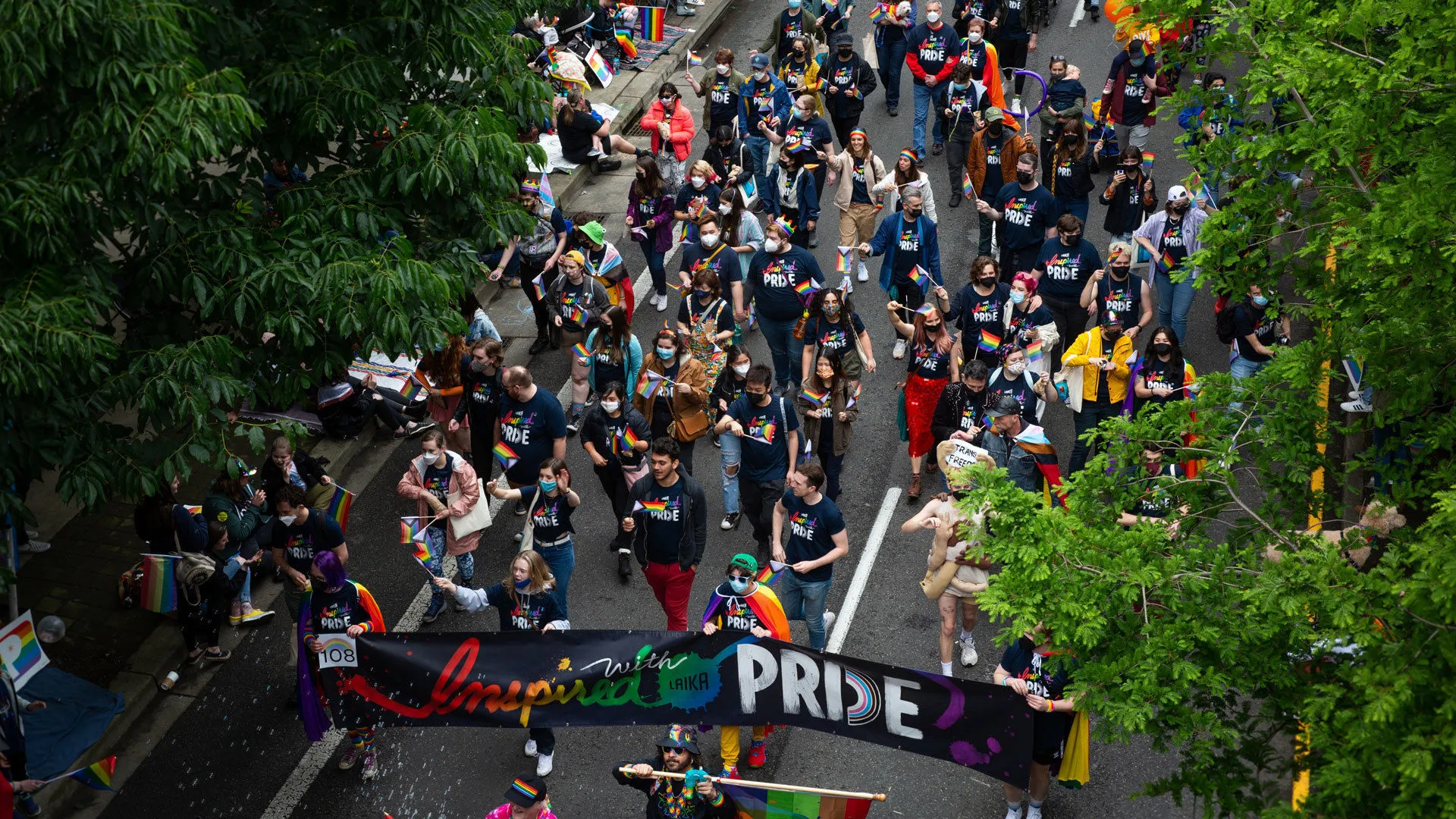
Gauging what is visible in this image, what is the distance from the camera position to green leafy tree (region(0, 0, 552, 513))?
7.45m

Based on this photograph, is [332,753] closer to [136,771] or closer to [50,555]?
[136,771]

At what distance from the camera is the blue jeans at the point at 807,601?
33.5 ft

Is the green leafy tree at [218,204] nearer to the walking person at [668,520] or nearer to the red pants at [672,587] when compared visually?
the walking person at [668,520]

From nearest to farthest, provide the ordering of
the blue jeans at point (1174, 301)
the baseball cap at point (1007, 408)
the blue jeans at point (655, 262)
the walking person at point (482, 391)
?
1. the baseball cap at point (1007, 408)
2. the walking person at point (482, 391)
3. the blue jeans at point (1174, 301)
4. the blue jeans at point (655, 262)

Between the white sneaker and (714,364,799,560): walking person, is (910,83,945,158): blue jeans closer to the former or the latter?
(714,364,799,560): walking person

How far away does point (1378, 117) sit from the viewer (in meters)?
6.99

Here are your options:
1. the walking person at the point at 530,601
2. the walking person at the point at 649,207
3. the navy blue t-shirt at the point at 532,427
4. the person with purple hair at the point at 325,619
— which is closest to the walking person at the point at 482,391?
the navy blue t-shirt at the point at 532,427

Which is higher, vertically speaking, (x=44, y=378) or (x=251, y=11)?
(x=251, y=11)

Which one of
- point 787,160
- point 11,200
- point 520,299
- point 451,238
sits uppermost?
point 11,200

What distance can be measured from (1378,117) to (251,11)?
6736 mm

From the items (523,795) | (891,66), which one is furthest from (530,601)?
(891,66)

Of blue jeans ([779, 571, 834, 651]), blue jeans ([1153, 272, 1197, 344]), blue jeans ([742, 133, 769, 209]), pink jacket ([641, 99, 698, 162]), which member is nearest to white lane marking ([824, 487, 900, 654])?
blue jeans ([779, 571, 834, 651])

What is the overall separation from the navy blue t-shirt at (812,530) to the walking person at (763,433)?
0.95 metres

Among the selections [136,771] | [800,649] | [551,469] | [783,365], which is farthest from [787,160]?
[136,771]
